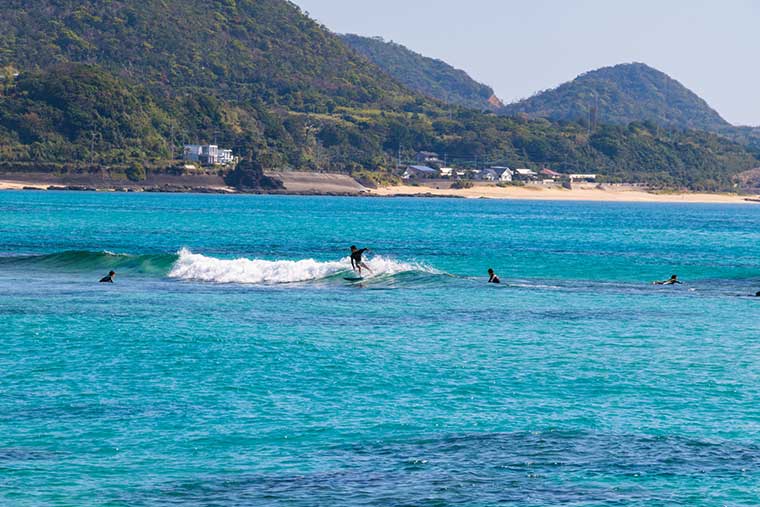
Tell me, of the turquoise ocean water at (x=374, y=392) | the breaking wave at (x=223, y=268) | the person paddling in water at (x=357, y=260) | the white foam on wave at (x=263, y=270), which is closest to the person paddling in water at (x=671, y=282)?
the turquoise ocean water at (x=374, y=392)

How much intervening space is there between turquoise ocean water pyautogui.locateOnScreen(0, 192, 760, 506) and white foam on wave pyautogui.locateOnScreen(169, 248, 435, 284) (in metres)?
0.32

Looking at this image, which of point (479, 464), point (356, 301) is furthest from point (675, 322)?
point (479, 464)

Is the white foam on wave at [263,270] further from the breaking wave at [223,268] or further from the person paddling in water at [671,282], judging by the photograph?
the person paddling in water at [671,282]

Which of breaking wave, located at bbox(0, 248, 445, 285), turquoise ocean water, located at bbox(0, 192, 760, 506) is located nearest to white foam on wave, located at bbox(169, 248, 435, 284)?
breaking wave, located at bbox(0, 248, 445, 285)

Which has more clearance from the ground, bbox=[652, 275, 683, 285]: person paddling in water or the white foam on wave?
bbox=[652, 275, 683, 285]: person paddling in water

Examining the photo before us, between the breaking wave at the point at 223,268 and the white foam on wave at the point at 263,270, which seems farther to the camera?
the breaking wave at the point at 223,268

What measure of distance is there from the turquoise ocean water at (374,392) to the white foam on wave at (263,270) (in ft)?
1.05

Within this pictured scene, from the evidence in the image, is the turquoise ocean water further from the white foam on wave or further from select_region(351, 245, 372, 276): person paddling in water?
select_region(351, 245, 372, 276): person paddling in water

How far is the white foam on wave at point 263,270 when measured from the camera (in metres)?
48.1

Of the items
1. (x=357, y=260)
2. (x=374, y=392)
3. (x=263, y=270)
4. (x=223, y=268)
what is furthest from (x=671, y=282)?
(x=374, y=392)

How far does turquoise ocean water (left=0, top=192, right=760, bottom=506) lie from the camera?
676 inches

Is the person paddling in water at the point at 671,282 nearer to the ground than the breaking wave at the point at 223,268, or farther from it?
farther from it

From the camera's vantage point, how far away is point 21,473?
1734cm

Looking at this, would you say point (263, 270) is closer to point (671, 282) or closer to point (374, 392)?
point (671, 282)
